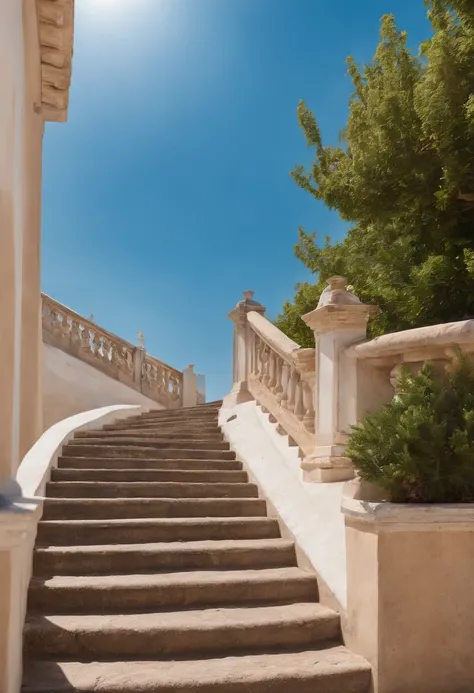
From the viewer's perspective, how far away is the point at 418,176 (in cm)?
548

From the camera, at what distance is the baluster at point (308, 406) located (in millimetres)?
5238

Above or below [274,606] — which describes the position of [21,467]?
above

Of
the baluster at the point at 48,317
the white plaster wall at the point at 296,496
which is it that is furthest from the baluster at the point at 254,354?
the baluster at the point at 48,317

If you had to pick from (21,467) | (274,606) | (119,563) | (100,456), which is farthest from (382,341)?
(100,456)

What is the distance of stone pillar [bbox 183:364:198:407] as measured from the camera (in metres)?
13.2

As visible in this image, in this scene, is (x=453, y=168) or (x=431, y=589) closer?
(x=431, y=589)

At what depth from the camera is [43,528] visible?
4.58 m

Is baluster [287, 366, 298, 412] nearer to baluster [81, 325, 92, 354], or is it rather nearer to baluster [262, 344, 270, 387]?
baluster [262, 344, 270, 387]

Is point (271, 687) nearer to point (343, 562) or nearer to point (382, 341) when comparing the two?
point (343, 562)

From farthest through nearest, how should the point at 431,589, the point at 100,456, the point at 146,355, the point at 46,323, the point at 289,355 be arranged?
the point at 146,355
the point at 46,323
the point at 100,456
the point at 289,355
the point at 431,589

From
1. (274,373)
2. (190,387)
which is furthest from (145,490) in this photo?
(190,387)

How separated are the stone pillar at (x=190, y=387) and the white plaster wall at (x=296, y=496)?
6334mm

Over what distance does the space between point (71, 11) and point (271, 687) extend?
190 inches

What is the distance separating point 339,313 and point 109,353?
873 centimetres
